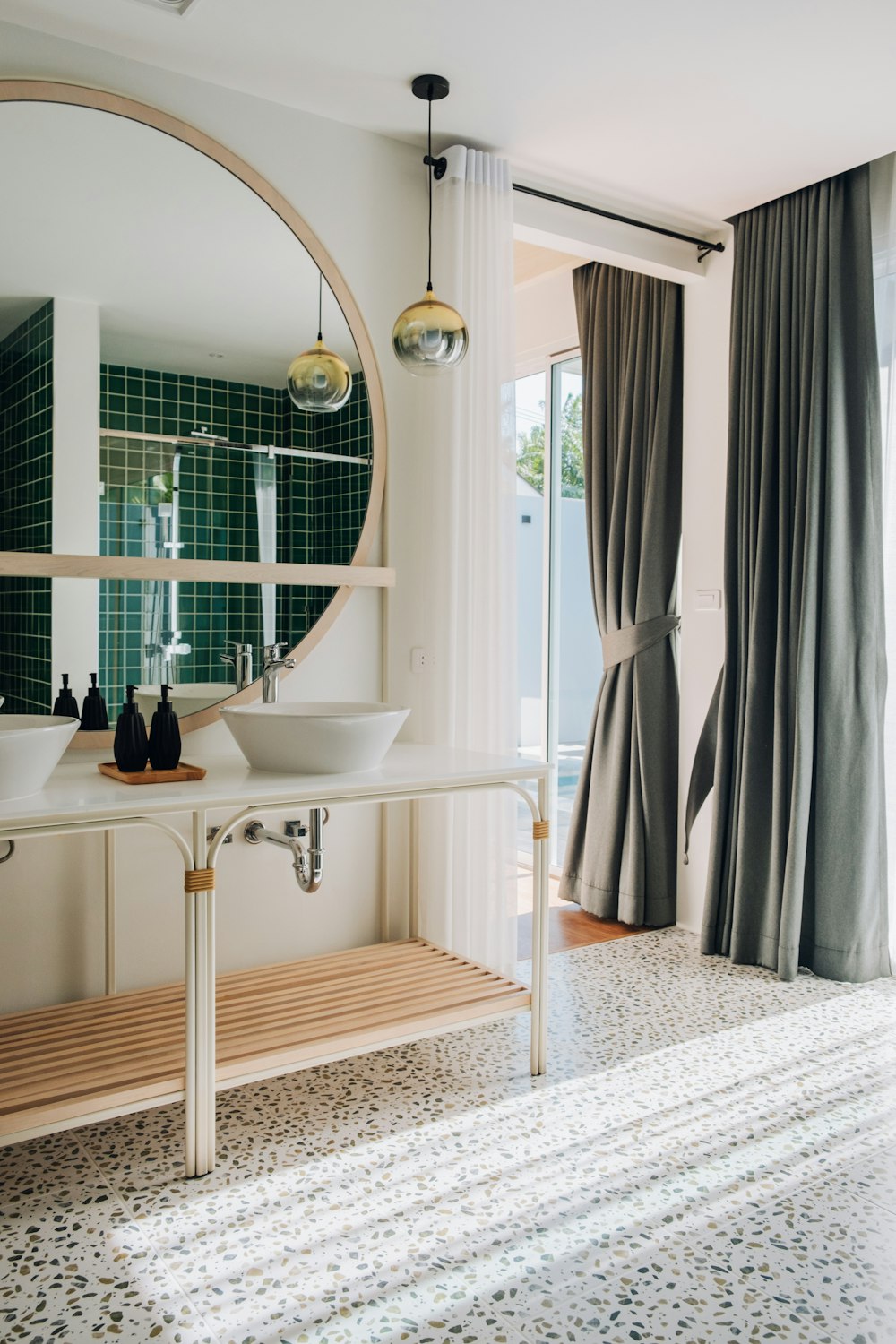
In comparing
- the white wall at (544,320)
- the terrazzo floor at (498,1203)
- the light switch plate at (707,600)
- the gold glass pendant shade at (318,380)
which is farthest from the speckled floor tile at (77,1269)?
the white wall at (544,320)

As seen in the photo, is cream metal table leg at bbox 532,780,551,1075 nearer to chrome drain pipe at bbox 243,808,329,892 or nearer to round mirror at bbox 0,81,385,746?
chrome drain pipe at bbox 243,808,329,892

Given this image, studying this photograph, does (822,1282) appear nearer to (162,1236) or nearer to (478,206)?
(162,1236)

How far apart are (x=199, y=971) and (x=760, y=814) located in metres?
2.04

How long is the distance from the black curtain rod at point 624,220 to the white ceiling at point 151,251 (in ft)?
2.73

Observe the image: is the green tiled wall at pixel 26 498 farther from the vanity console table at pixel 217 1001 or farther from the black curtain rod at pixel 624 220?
the black curtain rod at pixel 624 220

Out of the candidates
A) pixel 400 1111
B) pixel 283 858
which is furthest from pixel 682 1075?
pixel 283 858

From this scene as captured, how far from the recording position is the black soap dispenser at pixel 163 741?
227cm

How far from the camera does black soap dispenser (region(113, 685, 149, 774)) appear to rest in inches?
87.4

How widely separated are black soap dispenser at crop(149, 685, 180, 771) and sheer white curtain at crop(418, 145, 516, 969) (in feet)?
2.94

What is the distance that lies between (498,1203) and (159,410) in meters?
1.94

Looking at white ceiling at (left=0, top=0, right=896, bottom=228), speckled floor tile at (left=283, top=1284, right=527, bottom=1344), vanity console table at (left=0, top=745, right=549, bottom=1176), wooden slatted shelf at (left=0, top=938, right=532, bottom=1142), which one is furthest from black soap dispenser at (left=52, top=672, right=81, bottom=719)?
white ceiling at (left=0, top=0, right=896, bottom=228)

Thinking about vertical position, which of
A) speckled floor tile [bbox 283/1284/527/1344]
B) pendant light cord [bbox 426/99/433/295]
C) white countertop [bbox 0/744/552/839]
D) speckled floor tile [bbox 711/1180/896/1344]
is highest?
pendant light cord [bbox 426/99/433/295]

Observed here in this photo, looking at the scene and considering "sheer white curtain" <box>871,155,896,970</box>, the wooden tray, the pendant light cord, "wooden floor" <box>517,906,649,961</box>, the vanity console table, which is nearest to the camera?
the vanity console table

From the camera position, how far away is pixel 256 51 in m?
2.45
